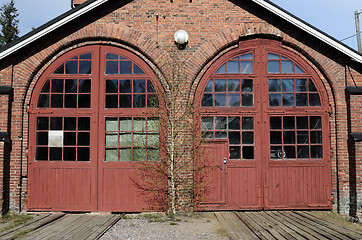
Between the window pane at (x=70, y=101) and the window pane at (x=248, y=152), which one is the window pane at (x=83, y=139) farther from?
the window pane at (x=248, y=152)

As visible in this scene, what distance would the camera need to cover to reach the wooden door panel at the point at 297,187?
8.92 meters

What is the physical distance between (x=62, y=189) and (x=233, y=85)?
570 cm

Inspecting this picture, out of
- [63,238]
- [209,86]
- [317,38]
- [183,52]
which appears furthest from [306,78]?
[63,238]

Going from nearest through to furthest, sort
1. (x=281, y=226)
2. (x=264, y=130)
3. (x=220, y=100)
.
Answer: (x=281, y=226)
(x=264, y=130)
(x=220, y=100)

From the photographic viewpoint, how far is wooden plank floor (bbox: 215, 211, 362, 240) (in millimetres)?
6797

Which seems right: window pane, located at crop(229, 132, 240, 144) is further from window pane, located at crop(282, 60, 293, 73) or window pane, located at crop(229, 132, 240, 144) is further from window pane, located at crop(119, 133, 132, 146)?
window pane, located at crop(119, 133, 132, 146)

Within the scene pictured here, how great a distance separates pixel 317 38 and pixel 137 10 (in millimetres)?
5228

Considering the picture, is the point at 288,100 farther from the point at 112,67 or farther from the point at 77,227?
the point at 77,227

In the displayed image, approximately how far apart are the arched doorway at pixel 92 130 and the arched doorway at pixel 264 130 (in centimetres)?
181

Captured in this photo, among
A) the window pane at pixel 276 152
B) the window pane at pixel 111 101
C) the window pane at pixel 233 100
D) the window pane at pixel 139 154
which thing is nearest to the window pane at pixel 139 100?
the window pane at pixel 111 101

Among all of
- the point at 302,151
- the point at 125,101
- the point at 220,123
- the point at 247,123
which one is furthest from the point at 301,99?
the point at 125,101

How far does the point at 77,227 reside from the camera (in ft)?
24.4

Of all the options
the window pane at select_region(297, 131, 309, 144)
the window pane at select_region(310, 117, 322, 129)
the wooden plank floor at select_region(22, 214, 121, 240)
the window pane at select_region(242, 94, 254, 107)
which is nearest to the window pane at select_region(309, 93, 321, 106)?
the window pane at select_region(310, 117, 322, 129)

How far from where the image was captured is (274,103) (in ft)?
30.2
